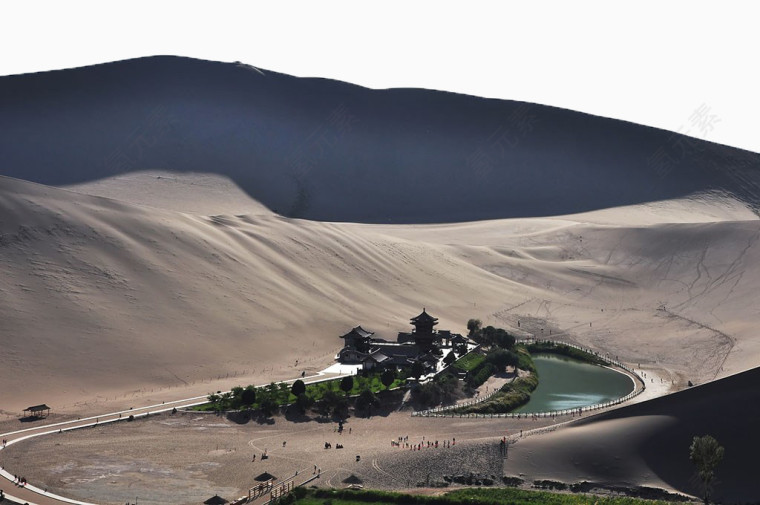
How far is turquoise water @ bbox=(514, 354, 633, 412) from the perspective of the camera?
167 feet

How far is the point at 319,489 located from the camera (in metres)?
33.5

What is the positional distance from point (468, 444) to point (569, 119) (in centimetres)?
15792

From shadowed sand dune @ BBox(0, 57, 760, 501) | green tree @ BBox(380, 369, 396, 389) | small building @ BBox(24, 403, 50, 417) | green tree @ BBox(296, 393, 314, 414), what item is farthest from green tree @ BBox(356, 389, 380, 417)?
small building @ BBox(24, 403, 50, 417)

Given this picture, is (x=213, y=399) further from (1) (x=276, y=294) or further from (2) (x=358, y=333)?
(1) (x=276, y=294)

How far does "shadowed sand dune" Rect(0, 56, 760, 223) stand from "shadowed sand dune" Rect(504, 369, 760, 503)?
351ft

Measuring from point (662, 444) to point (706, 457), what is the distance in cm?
328

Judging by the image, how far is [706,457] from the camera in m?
32.6

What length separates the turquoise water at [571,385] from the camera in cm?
5100

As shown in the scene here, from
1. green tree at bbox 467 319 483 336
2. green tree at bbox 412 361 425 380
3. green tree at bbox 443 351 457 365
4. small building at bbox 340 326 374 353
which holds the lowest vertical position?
green tree at bbox 412 361 425 380

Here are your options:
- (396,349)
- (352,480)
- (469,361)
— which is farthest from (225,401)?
(469,361)

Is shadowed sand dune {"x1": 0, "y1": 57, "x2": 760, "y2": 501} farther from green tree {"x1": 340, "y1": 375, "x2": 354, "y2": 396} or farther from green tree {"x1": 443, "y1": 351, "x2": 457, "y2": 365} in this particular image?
green tree {"x1": 443, "y1": 351, "x2": 457, "y2": 365}

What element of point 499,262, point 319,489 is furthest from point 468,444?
point 499,262

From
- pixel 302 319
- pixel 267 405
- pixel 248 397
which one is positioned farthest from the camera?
pixel 302 319

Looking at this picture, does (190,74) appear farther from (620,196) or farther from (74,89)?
(620,196)
